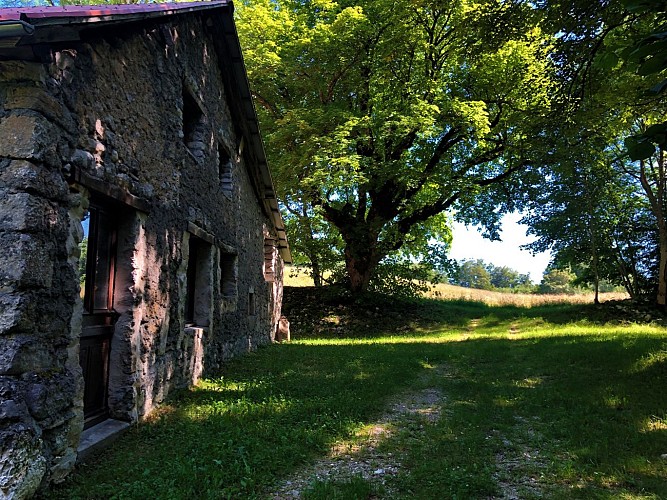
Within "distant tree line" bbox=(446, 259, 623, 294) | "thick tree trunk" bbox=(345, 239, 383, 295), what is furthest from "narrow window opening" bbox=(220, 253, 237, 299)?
"distant tree line" bbox=(446, 259, 623, 294)

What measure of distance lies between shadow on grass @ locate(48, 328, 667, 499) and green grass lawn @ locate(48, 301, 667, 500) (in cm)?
2

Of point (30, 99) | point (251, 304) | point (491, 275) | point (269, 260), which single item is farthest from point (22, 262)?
point (491, 275)

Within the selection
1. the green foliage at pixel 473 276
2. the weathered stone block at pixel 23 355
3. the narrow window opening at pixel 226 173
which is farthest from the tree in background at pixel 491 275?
the weathered stone block at pixel 23 355

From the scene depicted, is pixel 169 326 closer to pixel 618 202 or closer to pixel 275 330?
pixel 275 330

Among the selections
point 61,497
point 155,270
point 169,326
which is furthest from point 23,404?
point 169,326

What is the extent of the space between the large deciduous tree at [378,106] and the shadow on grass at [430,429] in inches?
279

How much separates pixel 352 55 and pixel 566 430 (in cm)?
1343

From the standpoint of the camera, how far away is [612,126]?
10.6 metres

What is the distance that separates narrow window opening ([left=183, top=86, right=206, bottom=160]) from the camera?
24.5ft

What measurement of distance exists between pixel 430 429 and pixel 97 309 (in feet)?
12.8

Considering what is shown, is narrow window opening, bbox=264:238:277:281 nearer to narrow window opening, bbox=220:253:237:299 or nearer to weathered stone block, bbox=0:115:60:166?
narrow window opening, bbox=220:253:237:299

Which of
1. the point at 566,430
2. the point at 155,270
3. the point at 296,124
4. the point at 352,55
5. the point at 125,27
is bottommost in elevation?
the point at 566,430

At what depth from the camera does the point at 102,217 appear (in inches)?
186

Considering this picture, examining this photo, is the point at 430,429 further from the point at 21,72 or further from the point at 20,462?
the point at 21,72
